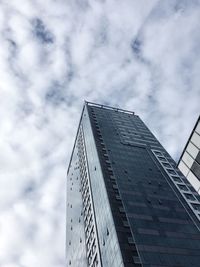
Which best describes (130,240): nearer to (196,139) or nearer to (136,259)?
(136,259)

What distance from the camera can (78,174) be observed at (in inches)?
3935

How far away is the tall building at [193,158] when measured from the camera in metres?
17.4

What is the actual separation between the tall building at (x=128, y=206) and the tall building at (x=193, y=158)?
3291 centimetres

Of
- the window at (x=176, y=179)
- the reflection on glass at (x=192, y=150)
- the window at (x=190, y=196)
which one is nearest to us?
the reflection on glass at (x=192, y=150)

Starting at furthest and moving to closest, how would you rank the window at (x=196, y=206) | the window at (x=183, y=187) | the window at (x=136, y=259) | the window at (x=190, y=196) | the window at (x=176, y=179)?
the window at (x=176, y=179), the window at (x=183, y=187), the window at (x=190, y=196), the window at (x=196, y=206), the window at (x=136, y=259)

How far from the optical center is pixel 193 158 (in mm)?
17844

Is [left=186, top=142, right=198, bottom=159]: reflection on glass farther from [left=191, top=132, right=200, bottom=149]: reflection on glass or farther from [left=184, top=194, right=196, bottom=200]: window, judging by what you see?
[left=184, top=194, right=196, bottom=200]: window

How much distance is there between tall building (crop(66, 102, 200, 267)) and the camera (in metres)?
50.2

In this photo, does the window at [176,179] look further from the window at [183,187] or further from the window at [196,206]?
the window at [196,206]

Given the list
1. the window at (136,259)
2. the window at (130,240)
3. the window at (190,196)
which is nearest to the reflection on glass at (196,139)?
the window at (136,259)

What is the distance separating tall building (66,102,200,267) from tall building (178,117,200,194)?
3291 cm

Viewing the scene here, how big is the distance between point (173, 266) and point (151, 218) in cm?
1233

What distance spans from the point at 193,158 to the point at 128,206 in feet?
145

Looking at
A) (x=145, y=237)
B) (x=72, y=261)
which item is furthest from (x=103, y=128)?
(x=145, y=237)
